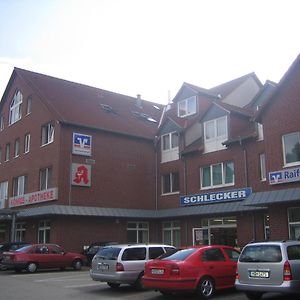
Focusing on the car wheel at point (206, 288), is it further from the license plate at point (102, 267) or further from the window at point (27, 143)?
the window at point (27, 143)

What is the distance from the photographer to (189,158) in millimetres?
29578

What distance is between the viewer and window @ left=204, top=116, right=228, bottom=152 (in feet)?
90.2

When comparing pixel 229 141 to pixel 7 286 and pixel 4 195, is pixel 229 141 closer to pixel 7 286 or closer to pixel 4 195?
pixel 7 286

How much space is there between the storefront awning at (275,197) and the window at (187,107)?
42.7 ft

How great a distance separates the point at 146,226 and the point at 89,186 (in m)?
5.52

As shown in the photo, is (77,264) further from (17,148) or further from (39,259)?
(17,148)

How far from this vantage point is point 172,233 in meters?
30.7

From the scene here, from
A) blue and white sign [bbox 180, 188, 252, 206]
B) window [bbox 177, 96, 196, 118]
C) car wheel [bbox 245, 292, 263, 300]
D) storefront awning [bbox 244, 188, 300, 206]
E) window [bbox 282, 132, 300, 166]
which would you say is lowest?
car wheel [bbox 245, 292, 263, 300]

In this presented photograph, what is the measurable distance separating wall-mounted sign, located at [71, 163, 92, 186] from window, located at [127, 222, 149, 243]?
4.57 metres

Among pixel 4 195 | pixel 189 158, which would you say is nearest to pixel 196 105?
pixel 189 158

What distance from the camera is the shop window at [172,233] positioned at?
30.2m

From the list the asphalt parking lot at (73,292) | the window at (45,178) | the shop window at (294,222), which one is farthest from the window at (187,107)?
the asphalt parking lot at (73,292)

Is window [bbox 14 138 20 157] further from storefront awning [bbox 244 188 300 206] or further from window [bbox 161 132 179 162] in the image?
storefront awning [bbox 244 188 300 206]

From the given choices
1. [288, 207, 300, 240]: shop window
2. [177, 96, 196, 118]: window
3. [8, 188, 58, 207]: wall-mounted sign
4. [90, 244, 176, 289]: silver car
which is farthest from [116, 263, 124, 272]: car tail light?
[177, 96, 196, 118]: window
